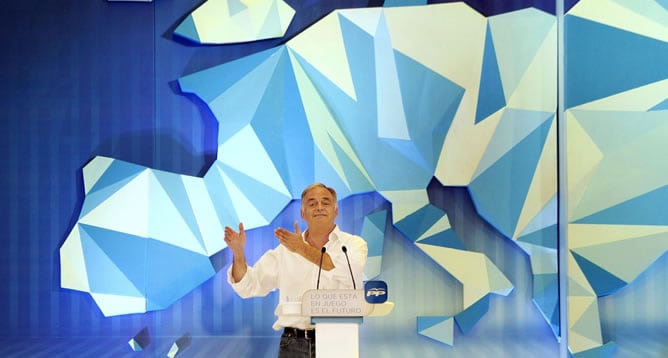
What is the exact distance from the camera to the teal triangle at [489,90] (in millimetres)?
4102

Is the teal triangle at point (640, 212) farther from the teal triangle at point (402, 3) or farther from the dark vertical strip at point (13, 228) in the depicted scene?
the dark vertical strip at point (13, 228)

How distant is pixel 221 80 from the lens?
418 cm

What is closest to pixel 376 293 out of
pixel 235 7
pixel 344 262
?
pixel 344 262

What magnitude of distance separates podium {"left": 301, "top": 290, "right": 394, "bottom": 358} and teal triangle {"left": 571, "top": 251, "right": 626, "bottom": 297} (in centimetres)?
222

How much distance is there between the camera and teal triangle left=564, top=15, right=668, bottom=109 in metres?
3.85

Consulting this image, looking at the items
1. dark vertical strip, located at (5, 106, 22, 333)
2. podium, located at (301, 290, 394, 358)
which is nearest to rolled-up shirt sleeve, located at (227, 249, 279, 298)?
podium, located at (301, 290, 394, 358)

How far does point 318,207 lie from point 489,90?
1.54 meters

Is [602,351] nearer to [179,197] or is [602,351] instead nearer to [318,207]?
[318,207]

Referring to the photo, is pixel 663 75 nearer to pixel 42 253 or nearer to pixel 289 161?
pixel 289 161

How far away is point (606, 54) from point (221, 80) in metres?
2.66

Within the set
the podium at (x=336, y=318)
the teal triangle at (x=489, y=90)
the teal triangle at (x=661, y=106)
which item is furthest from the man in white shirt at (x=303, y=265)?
the teal triangle at (x=661, y=106)

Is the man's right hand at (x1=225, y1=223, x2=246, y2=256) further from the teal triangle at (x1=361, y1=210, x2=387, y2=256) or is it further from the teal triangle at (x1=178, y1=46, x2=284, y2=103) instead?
the teal triangle at (x1=178, y1=46, x2=284, y2=103)

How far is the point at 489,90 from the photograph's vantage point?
161 inches

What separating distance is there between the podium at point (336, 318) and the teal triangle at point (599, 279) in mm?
2216
